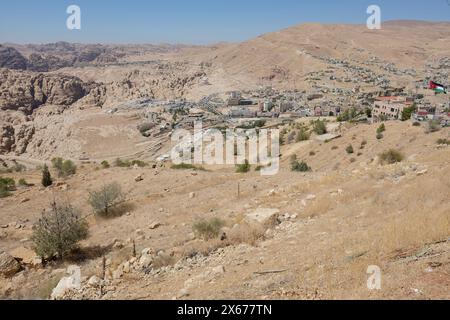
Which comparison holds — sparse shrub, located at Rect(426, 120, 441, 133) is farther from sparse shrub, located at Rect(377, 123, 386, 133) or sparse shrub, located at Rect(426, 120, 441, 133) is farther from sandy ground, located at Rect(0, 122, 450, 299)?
sandy ground, located at Rect(0, 122, 450, 299)

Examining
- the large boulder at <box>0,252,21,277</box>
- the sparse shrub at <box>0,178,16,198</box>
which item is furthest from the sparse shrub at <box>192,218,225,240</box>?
the sparse shrub at <box>0,178,16,198</box>

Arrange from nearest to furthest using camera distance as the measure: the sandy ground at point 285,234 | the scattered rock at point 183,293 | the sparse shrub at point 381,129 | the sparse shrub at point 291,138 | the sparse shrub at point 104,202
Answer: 1. the sandy ground at point 285,234
2. the scattered rock at point 183,293
3. the sparse shrub at point 104,202
4. the sparse shrub at point 381,129
5. the sparse shrub at point 291,138

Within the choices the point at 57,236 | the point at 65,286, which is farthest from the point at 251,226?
the point at 57,236

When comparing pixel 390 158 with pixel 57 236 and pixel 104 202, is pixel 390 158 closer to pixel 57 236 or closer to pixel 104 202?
pixel 104 202

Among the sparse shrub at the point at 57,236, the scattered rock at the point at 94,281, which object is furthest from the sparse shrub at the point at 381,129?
the scattered rock at the point at 94,281

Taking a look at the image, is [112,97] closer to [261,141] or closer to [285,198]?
[261,141]

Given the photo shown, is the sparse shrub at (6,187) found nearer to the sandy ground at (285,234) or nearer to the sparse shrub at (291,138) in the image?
the sandy ground at (285,234)
